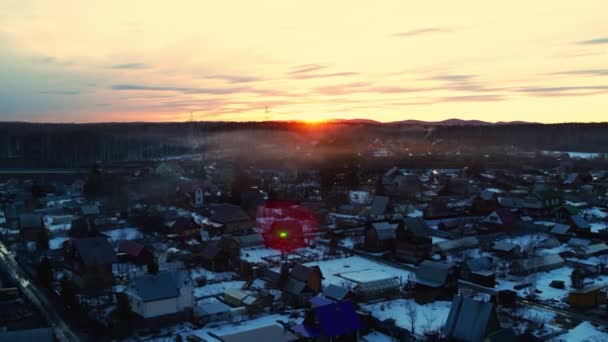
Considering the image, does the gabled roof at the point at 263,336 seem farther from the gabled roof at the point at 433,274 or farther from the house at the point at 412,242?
the house at the point at 412,242

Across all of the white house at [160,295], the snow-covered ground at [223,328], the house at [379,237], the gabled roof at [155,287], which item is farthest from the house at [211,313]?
the house at [379,237]

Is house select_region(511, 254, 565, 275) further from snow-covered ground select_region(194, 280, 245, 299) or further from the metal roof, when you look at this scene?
snow-covered ground select_region(194, 280, 245, 299)

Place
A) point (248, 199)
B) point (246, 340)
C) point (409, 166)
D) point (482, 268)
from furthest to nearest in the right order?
point (409, 166) → point (248, 199) → point (482, 268) → point (246, 340)

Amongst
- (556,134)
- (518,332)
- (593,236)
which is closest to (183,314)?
(518,332)

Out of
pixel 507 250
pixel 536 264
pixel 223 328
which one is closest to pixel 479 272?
pixel 536 264

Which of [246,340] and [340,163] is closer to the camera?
[246,340]

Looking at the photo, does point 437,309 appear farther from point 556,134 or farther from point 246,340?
point 556,134

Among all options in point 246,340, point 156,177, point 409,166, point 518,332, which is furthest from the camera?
point 409,166
